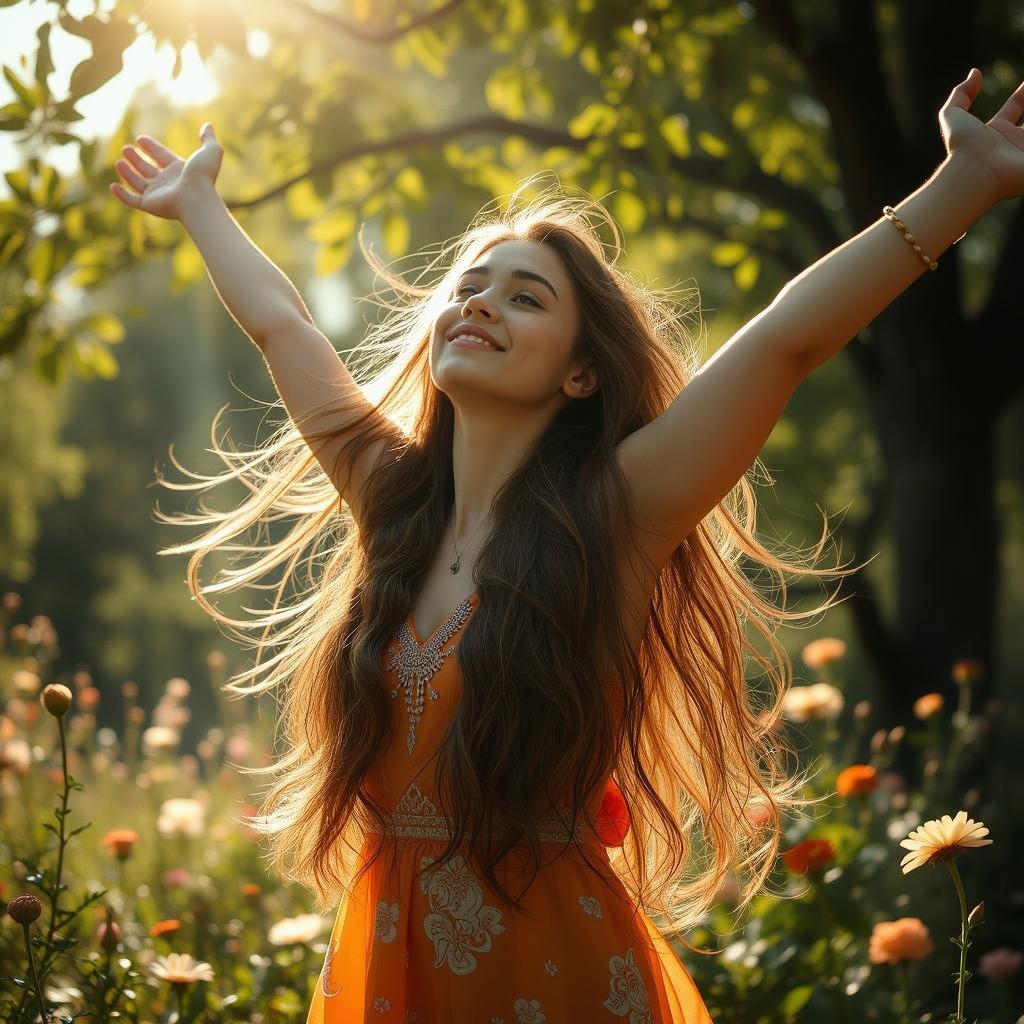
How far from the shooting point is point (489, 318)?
2.07 metres

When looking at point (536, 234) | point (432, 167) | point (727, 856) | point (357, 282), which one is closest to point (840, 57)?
point (432, 167)

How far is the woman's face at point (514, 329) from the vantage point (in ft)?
6.70

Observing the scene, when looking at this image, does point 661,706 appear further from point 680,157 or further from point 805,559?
point 680,157

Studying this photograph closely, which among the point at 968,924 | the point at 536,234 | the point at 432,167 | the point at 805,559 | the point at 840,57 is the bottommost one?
the point at 968,924

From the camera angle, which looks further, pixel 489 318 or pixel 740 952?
pixel 740 952

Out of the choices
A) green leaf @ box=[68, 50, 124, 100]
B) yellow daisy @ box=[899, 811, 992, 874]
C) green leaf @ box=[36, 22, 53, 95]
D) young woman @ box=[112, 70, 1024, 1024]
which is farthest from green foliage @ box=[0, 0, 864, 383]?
yellow daisy @ box=[899, 811, 992, 874]

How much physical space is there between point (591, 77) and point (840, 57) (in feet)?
16.1

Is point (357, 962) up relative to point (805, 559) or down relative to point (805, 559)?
down

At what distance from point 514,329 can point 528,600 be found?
500mm

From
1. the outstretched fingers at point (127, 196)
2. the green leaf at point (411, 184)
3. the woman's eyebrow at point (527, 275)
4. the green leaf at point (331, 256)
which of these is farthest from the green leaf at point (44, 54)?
the green leaf at point (411, 184)

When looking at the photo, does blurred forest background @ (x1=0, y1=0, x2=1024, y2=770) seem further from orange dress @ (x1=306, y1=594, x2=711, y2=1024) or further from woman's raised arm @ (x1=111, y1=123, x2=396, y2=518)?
orange dress @ (x1=306, y1=594, x2=711, y2=1024)

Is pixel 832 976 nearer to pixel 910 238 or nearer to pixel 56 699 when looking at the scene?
pixel 910 238

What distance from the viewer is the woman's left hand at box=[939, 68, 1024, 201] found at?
1.75m

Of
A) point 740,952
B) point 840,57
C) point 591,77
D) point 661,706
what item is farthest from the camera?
point 591,77
